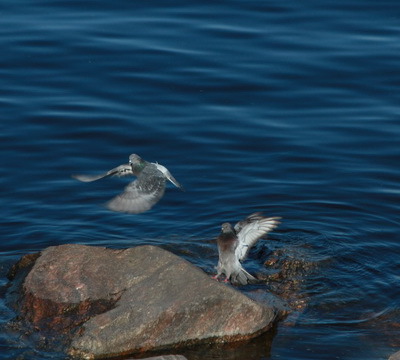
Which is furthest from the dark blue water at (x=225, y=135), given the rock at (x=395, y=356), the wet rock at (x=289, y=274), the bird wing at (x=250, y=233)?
the rock at (x=395, y=356)

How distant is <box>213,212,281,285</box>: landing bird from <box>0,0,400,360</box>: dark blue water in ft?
1.64

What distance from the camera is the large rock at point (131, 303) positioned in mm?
8492

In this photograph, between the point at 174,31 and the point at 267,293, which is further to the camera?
the point at 174,31

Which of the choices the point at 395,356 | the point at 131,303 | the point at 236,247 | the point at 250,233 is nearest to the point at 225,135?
the point at 250,233

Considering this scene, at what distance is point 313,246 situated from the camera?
11.2 meters

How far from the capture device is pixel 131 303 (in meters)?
8.73

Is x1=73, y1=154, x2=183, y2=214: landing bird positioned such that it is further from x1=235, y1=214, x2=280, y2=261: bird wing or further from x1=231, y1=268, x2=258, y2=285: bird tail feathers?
x1=231, y1=268, x2=258, y2=285: bird tail feathers

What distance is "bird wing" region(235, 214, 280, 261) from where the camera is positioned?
10227mm

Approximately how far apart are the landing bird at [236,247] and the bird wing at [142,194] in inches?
35.5

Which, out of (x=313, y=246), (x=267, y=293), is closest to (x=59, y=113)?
(x=313, y=246)

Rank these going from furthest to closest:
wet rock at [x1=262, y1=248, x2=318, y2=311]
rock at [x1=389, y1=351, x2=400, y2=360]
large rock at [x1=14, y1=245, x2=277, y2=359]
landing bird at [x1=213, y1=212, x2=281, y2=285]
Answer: landing bird at [x1=213, y1=212, x2=281, y2=285], wet rock at [x1=262, y1=248, x2=318, y2=311], large rock at [x1=14, y1=245, x2=277, y2=359], rock at [x1=389, y1=351, x2=400, y2=360]

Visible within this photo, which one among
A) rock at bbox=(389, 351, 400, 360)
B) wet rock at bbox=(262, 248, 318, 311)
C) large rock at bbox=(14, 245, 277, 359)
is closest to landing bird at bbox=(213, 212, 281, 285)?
wet rock at bbox=(262, 248, 318, 311)

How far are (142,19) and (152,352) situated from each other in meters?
11.8

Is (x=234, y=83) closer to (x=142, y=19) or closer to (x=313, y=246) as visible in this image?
(x=142, y=19)
